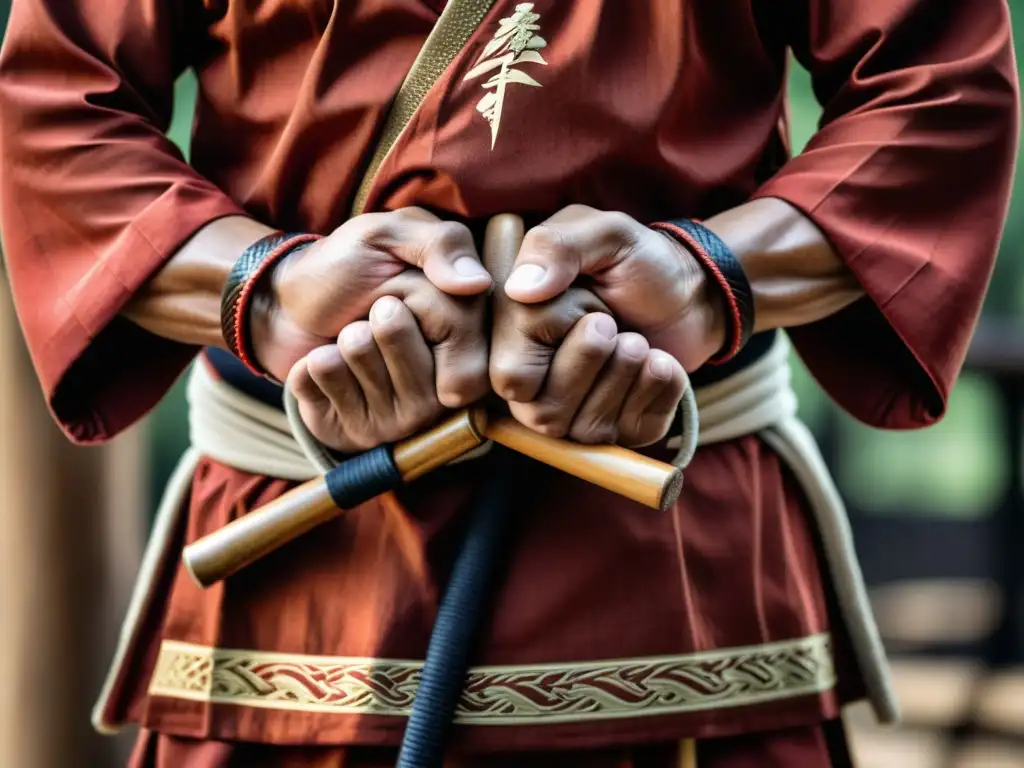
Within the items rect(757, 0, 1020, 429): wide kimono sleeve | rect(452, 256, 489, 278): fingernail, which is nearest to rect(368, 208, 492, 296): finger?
rect(452, 256, 489, 278): fingernail

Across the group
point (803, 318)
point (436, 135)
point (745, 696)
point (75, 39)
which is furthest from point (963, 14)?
point (75, 39)

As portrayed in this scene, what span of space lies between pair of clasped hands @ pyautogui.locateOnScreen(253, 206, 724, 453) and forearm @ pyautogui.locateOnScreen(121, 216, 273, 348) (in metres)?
Result: 0.07

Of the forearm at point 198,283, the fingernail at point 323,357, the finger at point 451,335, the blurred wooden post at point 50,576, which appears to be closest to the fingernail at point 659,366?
the finger at point 451,335

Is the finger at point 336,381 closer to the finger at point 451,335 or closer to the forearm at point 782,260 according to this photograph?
the finger at point 451,335

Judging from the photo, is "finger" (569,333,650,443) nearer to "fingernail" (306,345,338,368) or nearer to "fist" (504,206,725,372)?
"fist" (504,206,725,372)

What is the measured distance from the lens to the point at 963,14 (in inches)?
38.6

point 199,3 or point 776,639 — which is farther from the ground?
point 199,3

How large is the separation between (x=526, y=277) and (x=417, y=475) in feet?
0.57

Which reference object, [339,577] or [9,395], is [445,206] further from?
[9,395]

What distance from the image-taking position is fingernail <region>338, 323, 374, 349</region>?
0.84m

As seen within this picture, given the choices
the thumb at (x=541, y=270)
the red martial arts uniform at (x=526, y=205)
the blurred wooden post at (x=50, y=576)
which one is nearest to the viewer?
the thumb at (x=541, y=270)

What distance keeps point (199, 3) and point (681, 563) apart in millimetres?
604

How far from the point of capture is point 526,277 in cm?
83

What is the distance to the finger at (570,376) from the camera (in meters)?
0.83
